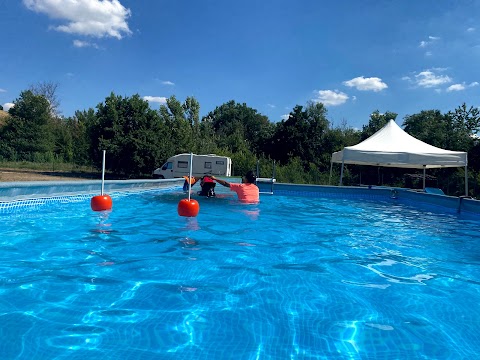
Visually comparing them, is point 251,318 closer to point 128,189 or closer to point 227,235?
point 227,235

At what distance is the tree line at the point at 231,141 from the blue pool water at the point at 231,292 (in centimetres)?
1200

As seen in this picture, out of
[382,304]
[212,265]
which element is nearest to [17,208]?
[212,265]

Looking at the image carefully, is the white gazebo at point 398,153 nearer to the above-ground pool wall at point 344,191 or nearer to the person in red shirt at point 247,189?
the above-ground pool wall at point 344,191

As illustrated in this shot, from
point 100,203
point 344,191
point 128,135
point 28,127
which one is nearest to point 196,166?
point 128,135

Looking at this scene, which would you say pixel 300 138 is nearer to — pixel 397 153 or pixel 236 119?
pixel 397 153

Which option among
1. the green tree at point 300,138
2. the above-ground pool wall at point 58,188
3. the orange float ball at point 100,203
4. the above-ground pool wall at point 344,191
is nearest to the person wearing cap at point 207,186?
the above-ground pool wall at point 58,188

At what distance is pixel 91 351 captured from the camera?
2.47 m

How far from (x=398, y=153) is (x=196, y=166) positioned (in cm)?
1282

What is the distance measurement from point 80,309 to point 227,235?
3.56 meters

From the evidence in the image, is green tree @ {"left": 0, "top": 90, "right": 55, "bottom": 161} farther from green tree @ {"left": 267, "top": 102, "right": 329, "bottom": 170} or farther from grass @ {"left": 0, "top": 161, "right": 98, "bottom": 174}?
green tree @ {"left": 267, "top": 102, "right": 329, "bottom": 170}

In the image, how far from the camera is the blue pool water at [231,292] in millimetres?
2637

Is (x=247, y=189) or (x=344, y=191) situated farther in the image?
(x=344, y=191)

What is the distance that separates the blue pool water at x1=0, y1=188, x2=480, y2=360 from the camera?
2.64 meters

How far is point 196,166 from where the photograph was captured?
2278 centimetres
